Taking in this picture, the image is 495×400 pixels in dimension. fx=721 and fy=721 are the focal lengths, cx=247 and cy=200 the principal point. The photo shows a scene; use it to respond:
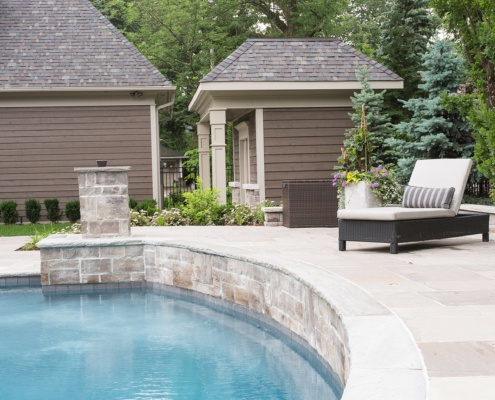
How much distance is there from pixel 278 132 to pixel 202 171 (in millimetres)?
4385

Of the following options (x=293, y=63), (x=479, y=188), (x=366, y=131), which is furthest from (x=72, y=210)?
(x=479, y=188)

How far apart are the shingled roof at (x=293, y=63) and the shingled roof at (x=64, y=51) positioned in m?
2.78

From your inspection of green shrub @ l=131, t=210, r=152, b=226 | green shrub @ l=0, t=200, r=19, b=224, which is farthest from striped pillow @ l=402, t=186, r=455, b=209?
green shrub @ l=0, t=200, r=19, b=224

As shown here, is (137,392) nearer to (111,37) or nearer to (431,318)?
(431,318)

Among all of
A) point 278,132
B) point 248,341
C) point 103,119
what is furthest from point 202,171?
point 248,341

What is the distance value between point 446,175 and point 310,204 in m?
3.34

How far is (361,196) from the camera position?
439 inches

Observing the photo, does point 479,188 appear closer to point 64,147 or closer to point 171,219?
point 171,219

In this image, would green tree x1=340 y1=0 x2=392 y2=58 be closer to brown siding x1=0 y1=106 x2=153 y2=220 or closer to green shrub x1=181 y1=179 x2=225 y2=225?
brown siding x1=0 y1=106 x2=153 y2=220

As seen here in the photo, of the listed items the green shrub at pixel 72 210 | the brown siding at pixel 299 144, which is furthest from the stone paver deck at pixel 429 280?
the green shrub at pixel 72 210

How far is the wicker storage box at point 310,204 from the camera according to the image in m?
11.7

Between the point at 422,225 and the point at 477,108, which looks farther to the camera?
the point at 477,108

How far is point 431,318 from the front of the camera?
14.8 ft

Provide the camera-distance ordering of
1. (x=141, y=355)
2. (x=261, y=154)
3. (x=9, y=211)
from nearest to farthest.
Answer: (x=141, y=355) → (x=261, y=154) → (x=9, y=211)
